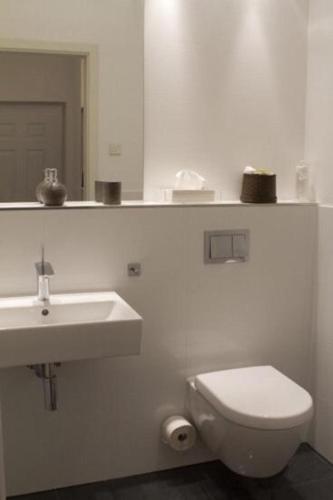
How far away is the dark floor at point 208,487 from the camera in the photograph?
90.0 inches

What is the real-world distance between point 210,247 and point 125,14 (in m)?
1.00

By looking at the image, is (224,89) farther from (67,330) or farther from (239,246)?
(67,330)

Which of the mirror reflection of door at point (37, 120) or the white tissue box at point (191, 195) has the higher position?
the mirror reflection of door at point (37, 120)

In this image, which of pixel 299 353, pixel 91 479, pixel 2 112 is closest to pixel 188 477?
pixel 91 479

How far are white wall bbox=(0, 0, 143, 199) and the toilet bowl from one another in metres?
0.88

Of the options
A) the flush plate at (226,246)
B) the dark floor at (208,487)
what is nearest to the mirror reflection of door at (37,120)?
the flush plate at (226,246)

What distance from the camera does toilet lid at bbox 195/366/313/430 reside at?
196 cm

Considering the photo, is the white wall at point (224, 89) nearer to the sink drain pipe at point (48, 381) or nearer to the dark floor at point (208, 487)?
the sink drain pipe at point (48, 381)

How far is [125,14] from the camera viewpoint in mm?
2301

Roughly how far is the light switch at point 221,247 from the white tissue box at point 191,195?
0.56 ft

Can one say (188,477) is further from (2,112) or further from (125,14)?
(125,14)

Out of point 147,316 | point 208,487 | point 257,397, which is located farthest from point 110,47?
point 208,487

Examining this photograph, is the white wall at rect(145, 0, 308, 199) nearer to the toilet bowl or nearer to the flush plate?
the flush plate

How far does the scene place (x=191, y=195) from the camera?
94.6 inches
